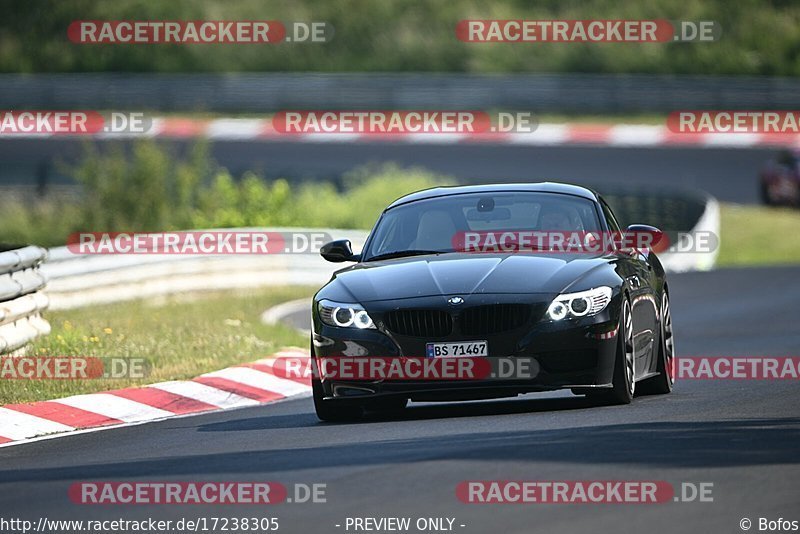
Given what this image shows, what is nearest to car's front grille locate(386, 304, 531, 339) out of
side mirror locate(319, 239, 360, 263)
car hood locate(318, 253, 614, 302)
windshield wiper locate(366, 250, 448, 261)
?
car hood locate(318, 253, 614, 302)

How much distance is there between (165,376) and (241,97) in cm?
3358

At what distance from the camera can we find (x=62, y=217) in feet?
92.9

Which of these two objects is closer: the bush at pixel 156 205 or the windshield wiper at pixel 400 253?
the windshield wiper at pixel 400 253

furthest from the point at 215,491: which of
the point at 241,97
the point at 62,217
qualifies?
the point at 241,97

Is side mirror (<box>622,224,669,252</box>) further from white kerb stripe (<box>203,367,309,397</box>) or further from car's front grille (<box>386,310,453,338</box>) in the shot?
white kerb stripe (<box>203,367,309,397</box>)

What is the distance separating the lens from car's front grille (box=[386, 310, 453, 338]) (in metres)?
10.9

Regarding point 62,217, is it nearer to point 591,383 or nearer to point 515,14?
point 591,383

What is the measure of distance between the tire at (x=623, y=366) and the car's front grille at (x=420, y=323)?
1.10 meters

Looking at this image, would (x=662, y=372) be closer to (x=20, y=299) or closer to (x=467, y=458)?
(x=467, y=458)

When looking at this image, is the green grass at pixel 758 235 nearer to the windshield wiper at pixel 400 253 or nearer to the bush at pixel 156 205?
the bush at pixel 156 205

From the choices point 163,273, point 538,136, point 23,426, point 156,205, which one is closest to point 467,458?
point 23,426

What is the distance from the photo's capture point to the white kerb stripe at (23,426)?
11.6 meters

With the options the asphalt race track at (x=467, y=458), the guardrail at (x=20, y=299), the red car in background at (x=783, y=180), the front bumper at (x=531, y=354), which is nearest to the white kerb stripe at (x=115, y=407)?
the asphalt race track at (x=467, y=458)

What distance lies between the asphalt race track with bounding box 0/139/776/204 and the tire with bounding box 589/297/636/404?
78.9ft
